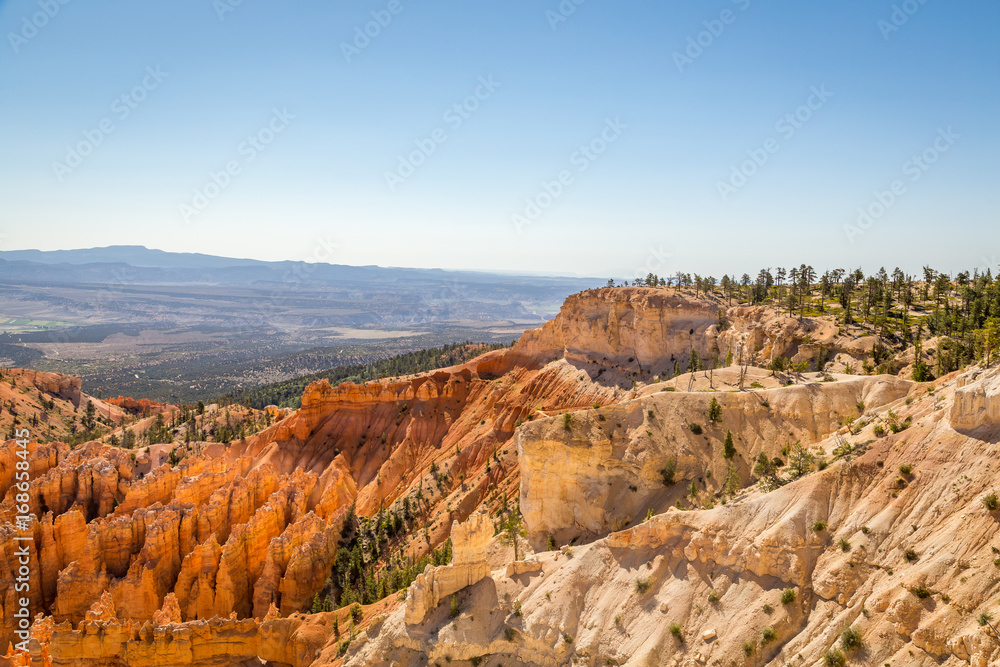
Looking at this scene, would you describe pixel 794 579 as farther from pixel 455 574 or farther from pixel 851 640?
pixel 455 574

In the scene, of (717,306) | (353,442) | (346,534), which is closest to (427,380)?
(353,442)

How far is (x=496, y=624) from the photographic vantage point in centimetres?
3077

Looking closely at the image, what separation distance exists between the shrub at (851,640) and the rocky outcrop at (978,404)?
393 inches

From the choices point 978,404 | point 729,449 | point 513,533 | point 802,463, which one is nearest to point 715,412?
point 729,449

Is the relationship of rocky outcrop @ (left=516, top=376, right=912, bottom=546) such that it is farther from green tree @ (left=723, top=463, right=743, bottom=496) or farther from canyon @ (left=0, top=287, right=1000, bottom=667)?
green tree @ (left=723, top=463, right=743, bottom=496)

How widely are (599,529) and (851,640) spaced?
58.3ft

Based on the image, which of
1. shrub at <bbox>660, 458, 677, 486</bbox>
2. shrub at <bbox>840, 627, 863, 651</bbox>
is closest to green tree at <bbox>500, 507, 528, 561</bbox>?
shrub at <bbox>660, 458, 677, 486</bbox>

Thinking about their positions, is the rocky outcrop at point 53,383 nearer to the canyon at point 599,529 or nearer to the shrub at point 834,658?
the canyon at point 599,529

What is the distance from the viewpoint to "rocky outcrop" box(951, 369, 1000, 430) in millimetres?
24250

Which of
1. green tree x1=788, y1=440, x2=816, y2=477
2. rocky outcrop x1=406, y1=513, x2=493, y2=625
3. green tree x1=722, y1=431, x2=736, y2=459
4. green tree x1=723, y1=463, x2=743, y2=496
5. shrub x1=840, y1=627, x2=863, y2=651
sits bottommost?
rocky outcrop x1=406, y1=513, x2=493, y2=625

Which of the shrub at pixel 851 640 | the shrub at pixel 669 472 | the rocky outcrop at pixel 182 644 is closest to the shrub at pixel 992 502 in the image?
the shrub at pixel 851 640

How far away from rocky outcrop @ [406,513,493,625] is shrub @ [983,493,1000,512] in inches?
873

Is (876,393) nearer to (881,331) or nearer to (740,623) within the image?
(740,623)

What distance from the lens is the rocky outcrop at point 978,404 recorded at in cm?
2425
